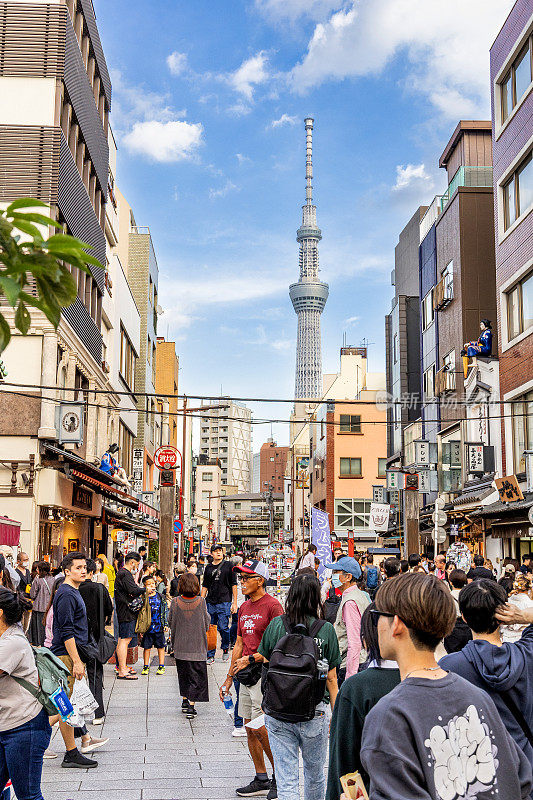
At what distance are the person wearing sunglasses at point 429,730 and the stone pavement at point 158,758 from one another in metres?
5.43

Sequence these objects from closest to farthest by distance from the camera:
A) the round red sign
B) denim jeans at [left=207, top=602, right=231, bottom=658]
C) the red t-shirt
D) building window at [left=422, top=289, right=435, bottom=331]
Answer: the red t-shirt < denim jeans at [left=207, top=602, right=231, bottom=658] < the round red sign < building window at [left=422, top=289, right=435, bottom=331]

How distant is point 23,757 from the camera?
5.94m

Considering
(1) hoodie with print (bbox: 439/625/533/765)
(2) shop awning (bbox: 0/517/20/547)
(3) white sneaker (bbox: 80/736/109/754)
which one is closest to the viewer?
(1) hoodie with print (bbox: 439/625/533/765)

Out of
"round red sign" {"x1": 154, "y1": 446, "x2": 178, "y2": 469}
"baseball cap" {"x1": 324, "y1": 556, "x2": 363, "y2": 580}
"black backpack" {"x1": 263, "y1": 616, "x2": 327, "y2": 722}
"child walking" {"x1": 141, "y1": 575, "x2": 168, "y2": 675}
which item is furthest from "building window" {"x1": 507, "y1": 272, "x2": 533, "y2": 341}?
"black backpack" {"x1": 263, "y1": 616, "x2": 327, "y2": 722}

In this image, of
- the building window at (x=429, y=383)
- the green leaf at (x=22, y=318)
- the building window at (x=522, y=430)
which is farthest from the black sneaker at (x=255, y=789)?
the building window at (x=429, y=383)

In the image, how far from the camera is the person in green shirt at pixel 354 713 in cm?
374

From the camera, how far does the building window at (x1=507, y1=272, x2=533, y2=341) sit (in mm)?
27359

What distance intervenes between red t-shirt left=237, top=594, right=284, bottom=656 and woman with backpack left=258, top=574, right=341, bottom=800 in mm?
1735

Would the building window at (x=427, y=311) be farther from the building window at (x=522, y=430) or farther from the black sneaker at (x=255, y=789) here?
the black sneaker at (x=255, y=789)

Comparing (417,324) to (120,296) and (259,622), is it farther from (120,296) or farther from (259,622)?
(259,622)

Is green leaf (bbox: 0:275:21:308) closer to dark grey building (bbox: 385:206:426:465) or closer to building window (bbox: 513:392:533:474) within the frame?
building window (bbox: 513:392:533:474)

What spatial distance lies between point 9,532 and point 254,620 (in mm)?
13672

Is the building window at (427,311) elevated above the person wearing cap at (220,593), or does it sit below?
above

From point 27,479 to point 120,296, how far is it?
20612mm
